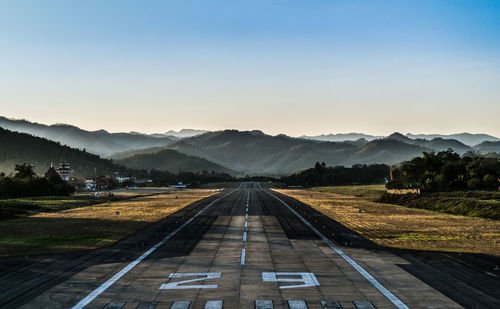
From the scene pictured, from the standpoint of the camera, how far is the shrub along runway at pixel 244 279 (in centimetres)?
1354

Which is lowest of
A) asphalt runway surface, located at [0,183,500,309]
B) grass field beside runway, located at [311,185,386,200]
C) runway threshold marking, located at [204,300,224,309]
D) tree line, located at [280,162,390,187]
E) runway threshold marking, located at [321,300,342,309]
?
asphalt runway surface, located at [0,183,500,309]

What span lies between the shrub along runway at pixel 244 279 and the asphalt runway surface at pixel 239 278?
35 millimetres

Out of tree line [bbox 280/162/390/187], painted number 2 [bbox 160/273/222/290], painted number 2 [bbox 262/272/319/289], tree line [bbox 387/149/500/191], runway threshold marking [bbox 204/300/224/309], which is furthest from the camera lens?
tree line [bbox 280/162/390/187]

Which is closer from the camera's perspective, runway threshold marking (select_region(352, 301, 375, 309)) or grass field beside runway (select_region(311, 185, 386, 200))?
runway threshold marking (select_region(352, 301, 375, 309))

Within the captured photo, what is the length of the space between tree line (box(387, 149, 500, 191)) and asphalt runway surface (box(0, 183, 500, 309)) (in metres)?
49.4

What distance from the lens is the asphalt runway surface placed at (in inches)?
535

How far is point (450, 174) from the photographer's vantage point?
7056cm

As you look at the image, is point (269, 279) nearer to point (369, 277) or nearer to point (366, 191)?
point (369, 277)

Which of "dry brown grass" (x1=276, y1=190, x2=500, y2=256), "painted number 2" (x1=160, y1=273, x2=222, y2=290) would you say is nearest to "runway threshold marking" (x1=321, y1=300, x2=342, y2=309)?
"painted number 2" (x1=160, y1=273, x2=222, y2=290)

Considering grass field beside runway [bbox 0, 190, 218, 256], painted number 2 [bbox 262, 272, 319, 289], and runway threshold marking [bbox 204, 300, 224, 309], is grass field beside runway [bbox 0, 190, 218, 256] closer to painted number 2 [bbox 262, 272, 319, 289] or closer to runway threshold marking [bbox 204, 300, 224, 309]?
painted number 2 [bbox 262, 272, 319, 289]

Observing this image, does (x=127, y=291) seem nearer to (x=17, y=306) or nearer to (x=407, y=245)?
(x=17, y=306)

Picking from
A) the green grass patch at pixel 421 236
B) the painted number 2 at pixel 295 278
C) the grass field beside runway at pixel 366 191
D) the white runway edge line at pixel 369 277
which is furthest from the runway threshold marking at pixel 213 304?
the grass field beside runway at pixel 366 191

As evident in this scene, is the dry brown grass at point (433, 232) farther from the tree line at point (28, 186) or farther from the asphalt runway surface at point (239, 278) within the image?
the tree line at point (28, 186)

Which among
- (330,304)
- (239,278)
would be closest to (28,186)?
(239,278)
